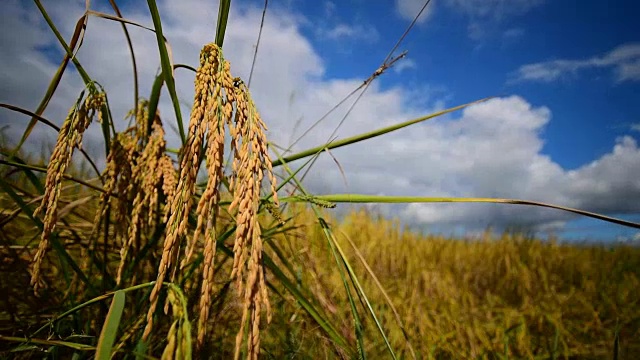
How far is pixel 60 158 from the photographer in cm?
93

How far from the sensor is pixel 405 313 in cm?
290

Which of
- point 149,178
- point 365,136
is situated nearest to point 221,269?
point 149,178

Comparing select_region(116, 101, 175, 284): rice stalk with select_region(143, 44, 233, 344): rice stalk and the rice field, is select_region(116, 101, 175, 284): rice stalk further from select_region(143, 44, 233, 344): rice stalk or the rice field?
select_region(143, 44, 233, 344): rice stalk

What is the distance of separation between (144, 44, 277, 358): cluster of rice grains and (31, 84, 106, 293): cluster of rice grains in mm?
387

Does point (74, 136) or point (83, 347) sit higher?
point (74, 136)

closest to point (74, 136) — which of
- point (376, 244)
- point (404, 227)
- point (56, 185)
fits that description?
point (56, 185)

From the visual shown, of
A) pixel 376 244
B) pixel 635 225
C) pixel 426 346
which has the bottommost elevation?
pixel 426 346

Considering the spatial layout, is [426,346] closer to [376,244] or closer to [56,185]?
[56,185]

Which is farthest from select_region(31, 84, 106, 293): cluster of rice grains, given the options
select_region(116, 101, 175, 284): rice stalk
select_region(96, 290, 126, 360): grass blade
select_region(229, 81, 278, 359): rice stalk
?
select_region(229, 81, 278, 359): rice stalk

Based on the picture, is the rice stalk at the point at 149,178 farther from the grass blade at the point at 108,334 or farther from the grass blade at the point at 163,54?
the grass blade at the point at 108,334

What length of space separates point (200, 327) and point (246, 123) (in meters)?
0.34

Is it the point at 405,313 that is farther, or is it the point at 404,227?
the point at 404,227

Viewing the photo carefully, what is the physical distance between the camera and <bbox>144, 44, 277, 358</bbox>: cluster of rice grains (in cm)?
60

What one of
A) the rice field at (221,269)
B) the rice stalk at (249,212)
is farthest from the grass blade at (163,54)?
the rice stalk at (249,212)
